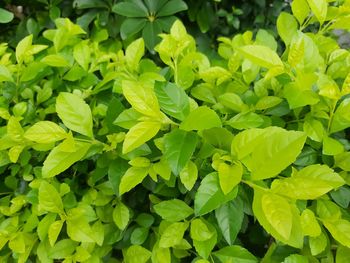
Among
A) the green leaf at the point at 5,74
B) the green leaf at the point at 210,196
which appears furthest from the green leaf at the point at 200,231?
the green leaf at the point at 5,74

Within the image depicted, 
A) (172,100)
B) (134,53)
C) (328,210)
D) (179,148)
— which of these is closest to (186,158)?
(179,148)

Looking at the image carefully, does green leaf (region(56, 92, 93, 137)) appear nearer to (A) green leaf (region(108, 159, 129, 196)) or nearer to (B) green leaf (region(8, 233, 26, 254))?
(A) green leaf (region(108, 159, 129, 196))

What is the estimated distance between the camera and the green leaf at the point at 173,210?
2.78 ft

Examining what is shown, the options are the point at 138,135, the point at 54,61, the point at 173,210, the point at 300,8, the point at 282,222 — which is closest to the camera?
the point at 282,222

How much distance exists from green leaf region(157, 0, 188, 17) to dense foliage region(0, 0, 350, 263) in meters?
0.57

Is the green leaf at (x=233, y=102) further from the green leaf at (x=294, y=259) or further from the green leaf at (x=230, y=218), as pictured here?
the green leaf at (x=294, y=259)

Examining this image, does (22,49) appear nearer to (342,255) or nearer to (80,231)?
(80,231)

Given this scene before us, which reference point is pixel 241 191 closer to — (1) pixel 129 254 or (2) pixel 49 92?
(1) pixel 129 254

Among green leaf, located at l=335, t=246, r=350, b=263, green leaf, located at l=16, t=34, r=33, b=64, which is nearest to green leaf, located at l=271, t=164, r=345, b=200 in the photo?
green leaf, located at l=335, t=246, r=350, b=263

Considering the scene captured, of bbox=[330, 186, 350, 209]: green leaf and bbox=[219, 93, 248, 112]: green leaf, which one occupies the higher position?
bbox=[219, 93, 248, 112]: green leaf

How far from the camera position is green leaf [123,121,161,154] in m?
0.75

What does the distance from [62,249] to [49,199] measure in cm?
14

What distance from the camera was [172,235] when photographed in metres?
0.84

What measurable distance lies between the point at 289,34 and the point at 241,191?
468 millimetres
